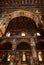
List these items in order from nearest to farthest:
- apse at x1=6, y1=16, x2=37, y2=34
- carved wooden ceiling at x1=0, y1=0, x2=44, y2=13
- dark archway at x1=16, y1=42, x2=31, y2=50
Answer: dark archway at x1=16, y1=42, x2=31, y2=50
apse at x1=6, y1=16, x2=37, y2=34
carved wooden ceiling at x1=0, y1=0, x2=44, y2=13

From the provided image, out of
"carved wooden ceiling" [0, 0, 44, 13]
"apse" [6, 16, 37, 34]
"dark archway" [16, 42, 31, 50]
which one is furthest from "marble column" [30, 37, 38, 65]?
"carved wooden ceiling" [0, 0, 44, 13]

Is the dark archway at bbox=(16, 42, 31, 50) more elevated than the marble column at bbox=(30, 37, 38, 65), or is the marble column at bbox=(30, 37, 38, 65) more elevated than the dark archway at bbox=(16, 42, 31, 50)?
the marble column at bbox=(30, 37, 38, 65)

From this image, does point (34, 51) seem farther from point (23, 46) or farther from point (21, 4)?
point (21, 4)

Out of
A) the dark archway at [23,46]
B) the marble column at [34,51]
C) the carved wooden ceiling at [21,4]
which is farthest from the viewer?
the carved wooden ceiling at [21,4]

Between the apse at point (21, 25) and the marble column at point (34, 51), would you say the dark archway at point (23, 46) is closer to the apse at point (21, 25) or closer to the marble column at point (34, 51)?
the marble column at point (34, 51)

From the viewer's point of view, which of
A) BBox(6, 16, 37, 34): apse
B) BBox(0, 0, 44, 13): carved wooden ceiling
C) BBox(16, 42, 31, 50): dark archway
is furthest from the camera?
BBox(0, 0, 44, 13): carved wooden ceiling

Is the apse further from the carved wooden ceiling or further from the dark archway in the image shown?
the dark archway

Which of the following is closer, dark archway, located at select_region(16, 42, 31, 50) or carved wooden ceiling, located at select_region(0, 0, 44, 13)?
dark archway, located at select_region(16, 42, 31, 50)

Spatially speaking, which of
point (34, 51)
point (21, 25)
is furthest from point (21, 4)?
point (34, 51)

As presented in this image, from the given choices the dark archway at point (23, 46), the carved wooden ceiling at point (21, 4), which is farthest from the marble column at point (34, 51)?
the carved wooden ceiling at point (21, 4)

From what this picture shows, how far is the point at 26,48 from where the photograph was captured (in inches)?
Answer: 365

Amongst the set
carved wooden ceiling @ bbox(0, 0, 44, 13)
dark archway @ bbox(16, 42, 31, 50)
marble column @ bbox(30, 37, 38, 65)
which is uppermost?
carved wooden ceiling @ bbox(0, 0, 44, 13)

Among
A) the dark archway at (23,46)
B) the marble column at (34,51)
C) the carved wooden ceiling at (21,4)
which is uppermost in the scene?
the carved wooden ceiling at (21,4)

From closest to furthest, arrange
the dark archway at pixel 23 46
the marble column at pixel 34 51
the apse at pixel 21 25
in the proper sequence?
1. the marble column at pixel 34 51
2. the dark archway at pixel 23 46
3. the apse at pixel 21 25
